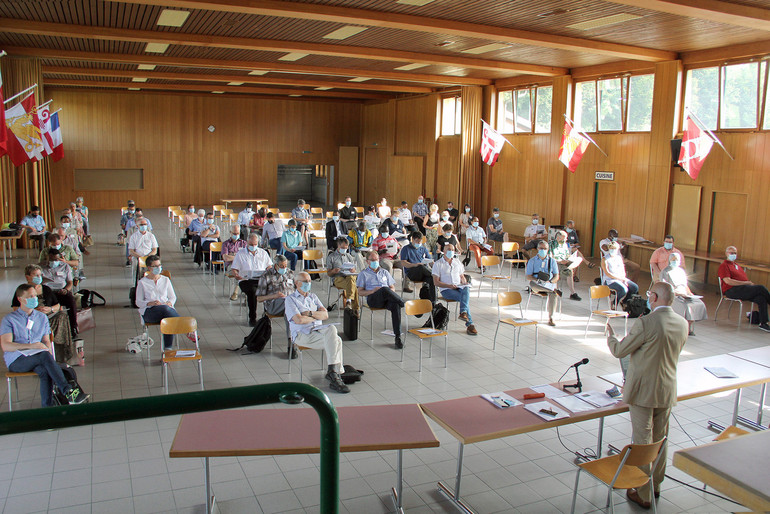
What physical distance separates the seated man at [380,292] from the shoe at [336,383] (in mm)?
2069

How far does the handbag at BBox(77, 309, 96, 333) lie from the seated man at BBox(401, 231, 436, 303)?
595 centimetres

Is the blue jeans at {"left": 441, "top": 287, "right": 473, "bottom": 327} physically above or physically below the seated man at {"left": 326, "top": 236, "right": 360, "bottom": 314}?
below

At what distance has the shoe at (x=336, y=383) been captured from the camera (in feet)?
27.2

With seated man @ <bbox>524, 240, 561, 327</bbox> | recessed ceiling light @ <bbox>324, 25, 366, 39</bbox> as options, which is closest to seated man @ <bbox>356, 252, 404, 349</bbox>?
seated man @ <bbox>524, 240, 561, 327</bbox>

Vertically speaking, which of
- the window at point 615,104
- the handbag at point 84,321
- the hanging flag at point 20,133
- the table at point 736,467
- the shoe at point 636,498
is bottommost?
the shoe at point 636,498

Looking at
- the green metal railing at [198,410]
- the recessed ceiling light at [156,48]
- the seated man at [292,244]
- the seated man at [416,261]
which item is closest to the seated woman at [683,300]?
the seated man at [416,261]

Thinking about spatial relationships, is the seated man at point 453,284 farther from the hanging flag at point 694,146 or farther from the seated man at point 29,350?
the hanging flag at point 694,146

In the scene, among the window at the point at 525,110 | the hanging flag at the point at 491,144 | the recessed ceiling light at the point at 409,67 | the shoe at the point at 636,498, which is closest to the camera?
the shoe at the point at 636,498

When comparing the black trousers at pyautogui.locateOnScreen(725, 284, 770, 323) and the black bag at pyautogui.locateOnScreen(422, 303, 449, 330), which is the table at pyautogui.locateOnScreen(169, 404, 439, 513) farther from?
the black trousers at pyautogui.locateOnScreen(725, 284, 770, 323)

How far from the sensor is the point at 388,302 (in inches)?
420

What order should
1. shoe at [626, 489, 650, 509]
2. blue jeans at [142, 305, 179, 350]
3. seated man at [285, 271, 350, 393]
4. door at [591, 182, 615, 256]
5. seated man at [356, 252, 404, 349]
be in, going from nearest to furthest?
1. shoe at [626, 489, 650, 509]
2. seated man at [285, 271, 350, 393]
3. blue jeans at [142, 305, 179, 350]
4. seated man at [356, 252, 404, 349]
5. door at [591, 182, 615, 256]

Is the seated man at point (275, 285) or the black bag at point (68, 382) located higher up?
the seated man at point (275, 285)

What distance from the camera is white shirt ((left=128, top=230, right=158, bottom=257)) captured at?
13438 millimetres

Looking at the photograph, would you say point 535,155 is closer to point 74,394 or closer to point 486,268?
point 486,268
